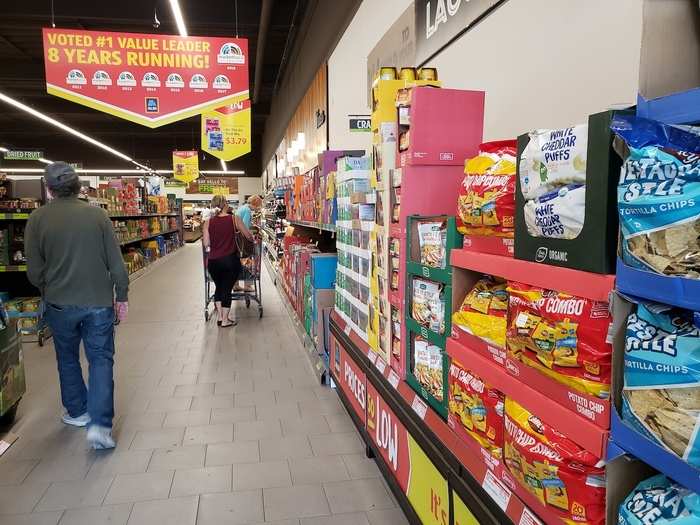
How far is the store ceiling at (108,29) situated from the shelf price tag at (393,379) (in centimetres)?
789

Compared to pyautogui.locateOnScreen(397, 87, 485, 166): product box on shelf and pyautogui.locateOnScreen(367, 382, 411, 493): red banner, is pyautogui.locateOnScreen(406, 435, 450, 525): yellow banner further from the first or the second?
pyautogui.locateOnScreen(397, 87, 485, 166): product box on shelf

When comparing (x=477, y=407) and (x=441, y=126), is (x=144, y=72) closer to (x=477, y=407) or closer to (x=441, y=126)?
(x=441, y=126)

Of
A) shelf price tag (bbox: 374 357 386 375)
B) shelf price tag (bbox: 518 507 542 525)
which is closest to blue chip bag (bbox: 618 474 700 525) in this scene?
shelf price tag (bbox: 518 507 542 525)

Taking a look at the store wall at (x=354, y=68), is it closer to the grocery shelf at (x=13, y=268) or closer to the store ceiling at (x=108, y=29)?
the store ceiling at (x=108, y=29)

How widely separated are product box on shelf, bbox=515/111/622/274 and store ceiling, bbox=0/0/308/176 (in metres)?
8.59

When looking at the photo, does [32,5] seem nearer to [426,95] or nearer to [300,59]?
[300,59]

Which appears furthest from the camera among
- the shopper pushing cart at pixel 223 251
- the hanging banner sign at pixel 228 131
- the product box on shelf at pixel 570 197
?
the hanging banner sign at pixel 228 131

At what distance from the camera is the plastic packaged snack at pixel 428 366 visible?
2.17 meters

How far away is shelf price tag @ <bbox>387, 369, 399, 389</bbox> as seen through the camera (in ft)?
8.48

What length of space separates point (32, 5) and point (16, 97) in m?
9.20

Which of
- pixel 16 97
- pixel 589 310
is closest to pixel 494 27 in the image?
pixel 589 310

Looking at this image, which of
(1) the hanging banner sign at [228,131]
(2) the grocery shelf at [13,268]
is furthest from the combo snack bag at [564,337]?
(1) the hanging banner sign at [228,131]

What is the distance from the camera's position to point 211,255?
6.91 metres

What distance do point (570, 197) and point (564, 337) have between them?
326mm
